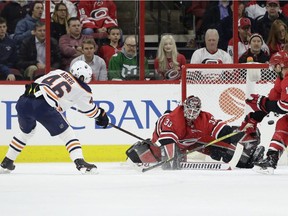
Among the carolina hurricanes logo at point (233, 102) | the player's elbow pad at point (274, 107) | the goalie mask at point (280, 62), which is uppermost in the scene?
the goalie mask at point (280, 62)

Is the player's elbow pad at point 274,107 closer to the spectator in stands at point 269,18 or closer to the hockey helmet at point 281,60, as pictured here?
the hockey helmet at point 281,60

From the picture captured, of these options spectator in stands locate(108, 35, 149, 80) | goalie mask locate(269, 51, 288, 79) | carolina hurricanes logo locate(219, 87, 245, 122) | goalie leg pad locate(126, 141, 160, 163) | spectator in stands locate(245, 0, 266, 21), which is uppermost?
spectator in stands locate(245, 0, 266, 21)

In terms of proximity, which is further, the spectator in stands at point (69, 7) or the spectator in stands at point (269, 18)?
the spectator in stands at point (269, 18)

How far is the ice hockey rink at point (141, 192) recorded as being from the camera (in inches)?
221

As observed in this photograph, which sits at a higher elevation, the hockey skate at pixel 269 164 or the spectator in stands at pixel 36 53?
the spectator in stands at pixel 36 53

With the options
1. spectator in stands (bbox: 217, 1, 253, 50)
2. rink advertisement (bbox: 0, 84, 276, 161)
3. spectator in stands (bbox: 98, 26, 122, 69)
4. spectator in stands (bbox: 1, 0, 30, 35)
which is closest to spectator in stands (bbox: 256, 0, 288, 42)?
spectator in stands (bbox: 217, 1, 253, 50)

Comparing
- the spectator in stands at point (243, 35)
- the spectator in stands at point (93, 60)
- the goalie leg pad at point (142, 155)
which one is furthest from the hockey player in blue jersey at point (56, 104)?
the spectator in stands at point (243, 35)

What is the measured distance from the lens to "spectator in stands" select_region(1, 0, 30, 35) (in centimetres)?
969

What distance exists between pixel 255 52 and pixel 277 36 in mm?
268

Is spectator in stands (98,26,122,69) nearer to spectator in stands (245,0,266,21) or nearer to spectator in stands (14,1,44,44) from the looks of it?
spectator in stands (14,1,44,44)

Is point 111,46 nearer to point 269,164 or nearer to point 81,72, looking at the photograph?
point 81,72

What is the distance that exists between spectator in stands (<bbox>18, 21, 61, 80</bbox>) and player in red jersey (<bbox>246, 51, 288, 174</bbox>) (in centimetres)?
229

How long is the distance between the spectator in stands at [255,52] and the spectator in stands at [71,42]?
153 centimetres

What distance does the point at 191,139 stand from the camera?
8.61 meters
